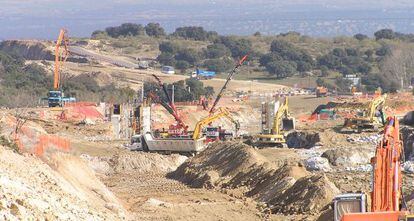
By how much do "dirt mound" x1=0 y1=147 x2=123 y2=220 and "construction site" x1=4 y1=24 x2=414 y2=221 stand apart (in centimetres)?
5

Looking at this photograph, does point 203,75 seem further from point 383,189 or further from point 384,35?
point 383,189

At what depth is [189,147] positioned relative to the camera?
49656mm

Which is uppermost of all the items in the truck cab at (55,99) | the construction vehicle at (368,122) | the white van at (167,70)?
Result: the construction vehicle at (368,122)

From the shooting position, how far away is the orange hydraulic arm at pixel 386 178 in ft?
68.0

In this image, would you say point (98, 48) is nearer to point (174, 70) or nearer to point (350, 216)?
point (174, 70)

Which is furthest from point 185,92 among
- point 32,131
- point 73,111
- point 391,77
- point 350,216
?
point 350,216

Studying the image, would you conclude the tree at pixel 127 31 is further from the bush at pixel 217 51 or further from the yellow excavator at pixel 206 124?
the yellow excavator at pixel 206 124

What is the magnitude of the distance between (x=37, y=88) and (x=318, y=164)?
172 feet

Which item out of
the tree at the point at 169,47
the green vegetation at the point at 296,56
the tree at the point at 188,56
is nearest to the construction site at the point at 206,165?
the green vegetation at the point at 296,56

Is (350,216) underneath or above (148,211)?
above

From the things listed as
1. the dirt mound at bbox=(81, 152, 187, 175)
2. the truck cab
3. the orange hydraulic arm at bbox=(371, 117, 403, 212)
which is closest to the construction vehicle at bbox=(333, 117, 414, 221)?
the orange hydraulic arm at bbox=(371, 117, 403, 212)

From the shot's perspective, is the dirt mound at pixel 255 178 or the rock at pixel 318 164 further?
the rock at pixel 318 164

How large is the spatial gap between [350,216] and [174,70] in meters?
98.4

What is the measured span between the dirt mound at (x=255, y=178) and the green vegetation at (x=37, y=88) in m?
38.0
